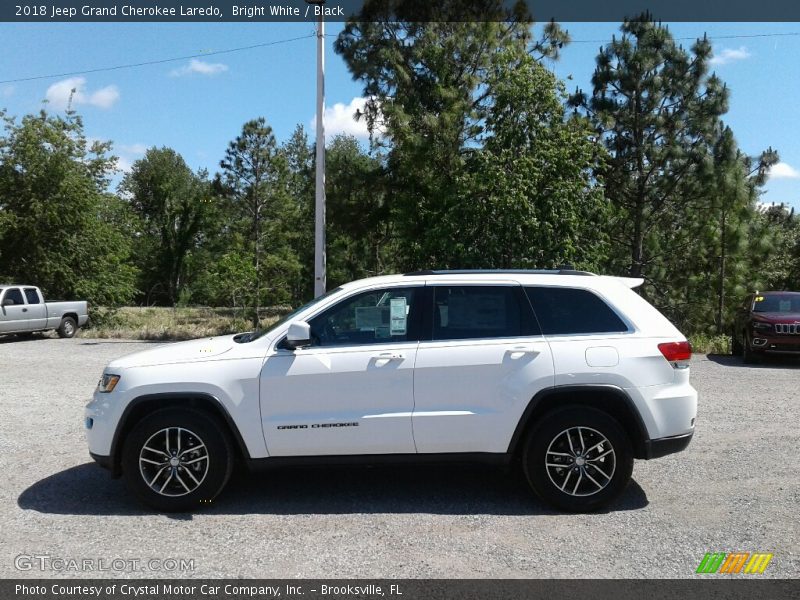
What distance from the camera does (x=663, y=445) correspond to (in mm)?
5477

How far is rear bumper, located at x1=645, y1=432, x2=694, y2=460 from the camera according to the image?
17.9ft

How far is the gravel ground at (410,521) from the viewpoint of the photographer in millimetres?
4480

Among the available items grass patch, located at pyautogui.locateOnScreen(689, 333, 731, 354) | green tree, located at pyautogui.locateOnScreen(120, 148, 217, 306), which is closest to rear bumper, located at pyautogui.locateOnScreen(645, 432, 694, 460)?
grass patch, located at pyautogui.locateOnScreen(689, 333, 731, 354)

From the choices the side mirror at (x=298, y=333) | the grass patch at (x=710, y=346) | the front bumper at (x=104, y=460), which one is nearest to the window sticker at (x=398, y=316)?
the side mirror at (x=298, y=333)

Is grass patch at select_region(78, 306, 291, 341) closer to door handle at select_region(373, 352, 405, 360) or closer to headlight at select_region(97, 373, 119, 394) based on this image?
headlight at select_region(97, 373, 119, 394)

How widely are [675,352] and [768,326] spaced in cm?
1093

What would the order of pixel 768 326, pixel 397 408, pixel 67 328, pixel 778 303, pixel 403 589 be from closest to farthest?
pixel 403 589, pixel 397 408, pixel 768 326, pixel 778 303, pixel 67 328

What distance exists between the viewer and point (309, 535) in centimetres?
498

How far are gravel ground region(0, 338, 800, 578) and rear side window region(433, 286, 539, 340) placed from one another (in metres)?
1.32

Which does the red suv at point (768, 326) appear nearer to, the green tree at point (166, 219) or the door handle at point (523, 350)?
the door handle at point (523, 350)

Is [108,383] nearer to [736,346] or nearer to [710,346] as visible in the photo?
[736,346]

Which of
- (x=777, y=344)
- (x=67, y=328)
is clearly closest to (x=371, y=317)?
(x=777, y=344)

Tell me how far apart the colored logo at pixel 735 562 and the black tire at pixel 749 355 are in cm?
1172

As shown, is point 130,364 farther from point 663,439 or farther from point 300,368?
point 663,439
